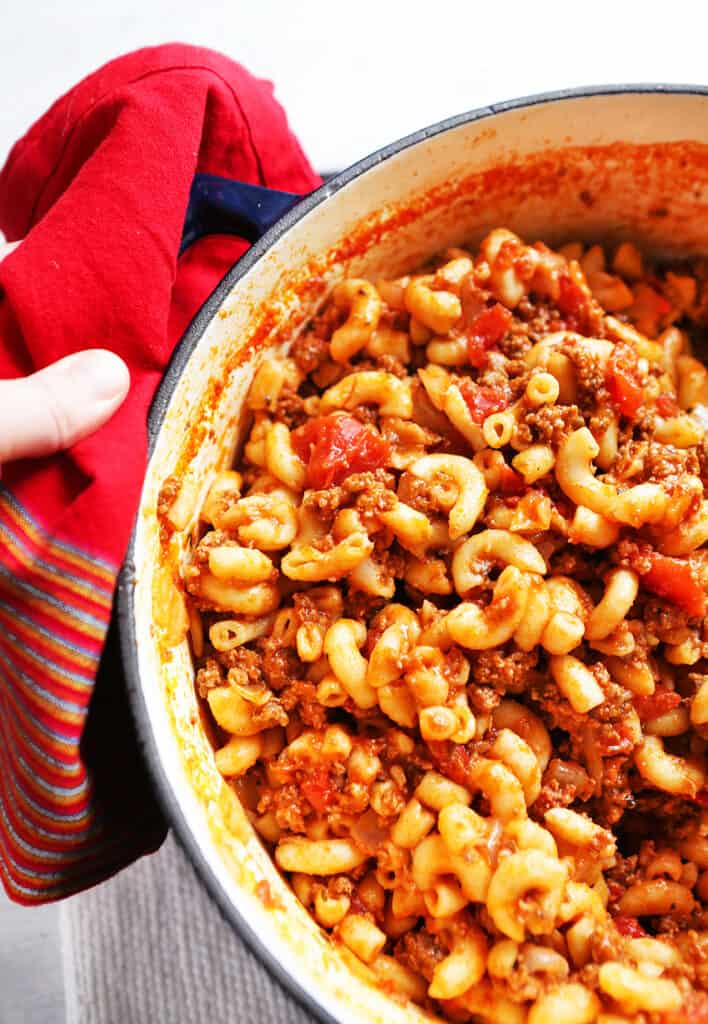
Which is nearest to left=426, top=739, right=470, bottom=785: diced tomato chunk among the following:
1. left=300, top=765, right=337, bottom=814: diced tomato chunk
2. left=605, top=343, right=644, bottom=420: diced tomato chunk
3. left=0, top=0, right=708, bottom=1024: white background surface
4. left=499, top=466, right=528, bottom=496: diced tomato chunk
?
left=300, top=765, right=337, bottom=814: diced tomato chunk

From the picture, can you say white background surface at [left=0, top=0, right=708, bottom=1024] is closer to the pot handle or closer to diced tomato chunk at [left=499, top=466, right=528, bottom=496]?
the pot handle

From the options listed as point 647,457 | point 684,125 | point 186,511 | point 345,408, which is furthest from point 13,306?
point 684,125

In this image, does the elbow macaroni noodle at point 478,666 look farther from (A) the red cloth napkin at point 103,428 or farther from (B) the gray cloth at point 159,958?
(B) the gray cloth at point 159,958

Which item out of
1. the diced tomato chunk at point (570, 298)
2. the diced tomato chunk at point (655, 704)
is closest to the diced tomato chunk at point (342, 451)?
the diced tomato chunk at point (570, 298)

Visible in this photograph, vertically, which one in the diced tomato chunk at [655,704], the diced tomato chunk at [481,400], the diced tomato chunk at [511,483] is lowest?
the diced tomato chunk at [655,704]

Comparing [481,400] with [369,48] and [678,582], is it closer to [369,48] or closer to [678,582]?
[678,582]

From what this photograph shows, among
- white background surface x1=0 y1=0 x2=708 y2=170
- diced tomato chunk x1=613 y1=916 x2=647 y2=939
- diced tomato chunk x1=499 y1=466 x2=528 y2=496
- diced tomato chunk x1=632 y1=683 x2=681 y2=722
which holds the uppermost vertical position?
white background surface x1=0 y1=0 x2=708 y2=170

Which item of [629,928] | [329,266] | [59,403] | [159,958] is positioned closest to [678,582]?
[629,928]
